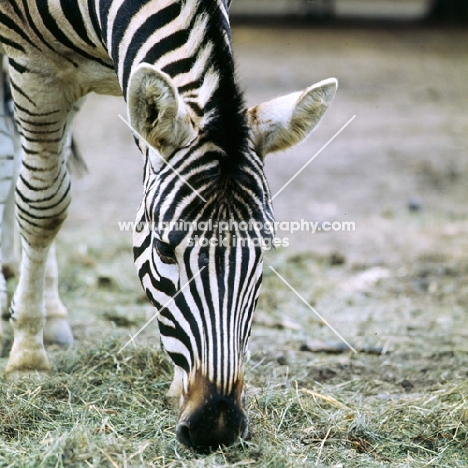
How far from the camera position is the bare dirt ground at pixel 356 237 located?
18.4 feet

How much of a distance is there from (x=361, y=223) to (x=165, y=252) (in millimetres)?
6379

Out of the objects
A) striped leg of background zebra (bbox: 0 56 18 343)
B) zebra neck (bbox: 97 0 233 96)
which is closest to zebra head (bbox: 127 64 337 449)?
zebra neck (bbox: 97 0 233 96)

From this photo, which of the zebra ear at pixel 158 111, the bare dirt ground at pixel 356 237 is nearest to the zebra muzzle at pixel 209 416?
the zebra ear at pixel 158 111

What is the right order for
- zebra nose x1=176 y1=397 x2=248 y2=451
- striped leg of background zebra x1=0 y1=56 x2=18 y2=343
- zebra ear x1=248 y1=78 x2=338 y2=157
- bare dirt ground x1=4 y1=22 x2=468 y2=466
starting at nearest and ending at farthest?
1. zebra nose x1=176 y1=397 x2=248 y2=451
2. zebra ear x1=248 y1=78 x2=338 y2=157
3. striped leg of background zebra x1=0 y1=56 x2=18 y2=343
4. bare dirt ground x1=4 y1=22 x2=468 y2=466

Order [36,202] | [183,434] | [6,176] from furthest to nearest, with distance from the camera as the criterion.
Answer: [6,176]
[36,202]
[183,434]

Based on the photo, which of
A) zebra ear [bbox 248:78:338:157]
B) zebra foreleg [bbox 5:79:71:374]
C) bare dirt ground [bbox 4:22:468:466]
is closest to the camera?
zebra ear [bbox 248:78:338:157]

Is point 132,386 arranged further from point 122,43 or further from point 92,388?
Result: point 122,43

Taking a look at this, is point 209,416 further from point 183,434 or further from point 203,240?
point 203,240

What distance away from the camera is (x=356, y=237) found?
8.96 m

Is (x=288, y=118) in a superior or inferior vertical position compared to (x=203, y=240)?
superior

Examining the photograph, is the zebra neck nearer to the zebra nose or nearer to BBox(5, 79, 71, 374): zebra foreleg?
BBox(5, 79, 71, 374): zebra foreleg

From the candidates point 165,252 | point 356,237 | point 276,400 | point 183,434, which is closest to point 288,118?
point 165,252

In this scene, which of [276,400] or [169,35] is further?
[276,400]

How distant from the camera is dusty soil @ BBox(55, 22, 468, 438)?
5746mm
